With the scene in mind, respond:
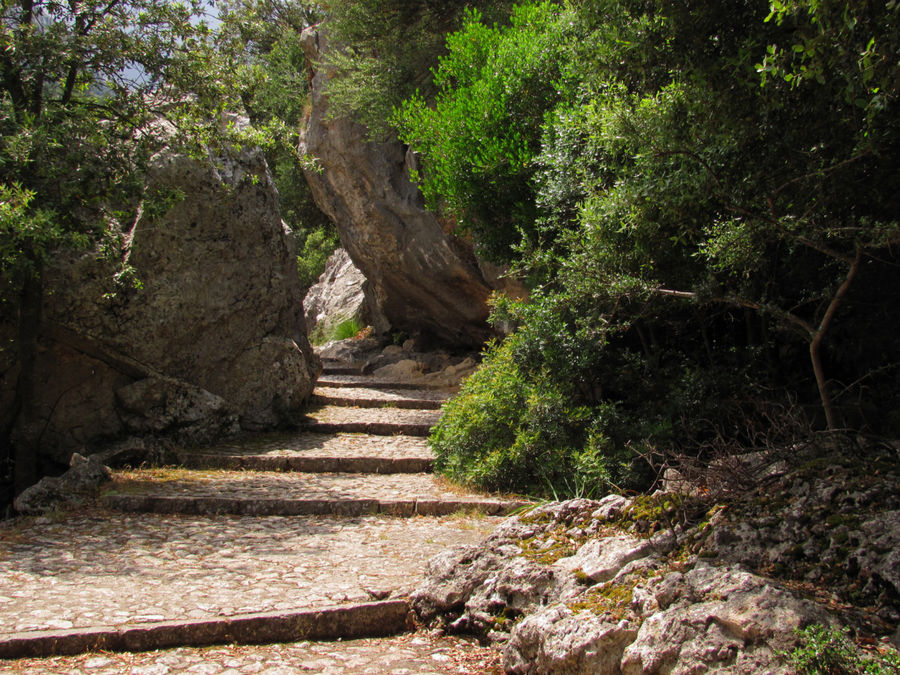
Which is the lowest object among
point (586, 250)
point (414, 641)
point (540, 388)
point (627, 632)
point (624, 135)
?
point (414, 641)

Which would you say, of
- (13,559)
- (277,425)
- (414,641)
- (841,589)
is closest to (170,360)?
(277,425)

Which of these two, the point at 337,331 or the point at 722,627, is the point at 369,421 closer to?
the point at 722,627

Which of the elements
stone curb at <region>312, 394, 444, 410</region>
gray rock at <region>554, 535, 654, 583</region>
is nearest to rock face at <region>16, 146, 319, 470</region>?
stone curb at <region>312, 394, 444, 410</region>

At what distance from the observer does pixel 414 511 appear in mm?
6648

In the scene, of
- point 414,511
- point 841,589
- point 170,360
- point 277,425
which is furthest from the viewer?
point 277,425

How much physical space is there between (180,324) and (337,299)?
1322 centimetres

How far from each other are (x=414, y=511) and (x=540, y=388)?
1.87 metres

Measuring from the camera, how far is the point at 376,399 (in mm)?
12289

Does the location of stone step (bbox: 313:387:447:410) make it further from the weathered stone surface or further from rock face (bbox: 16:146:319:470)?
the weathered stone surface

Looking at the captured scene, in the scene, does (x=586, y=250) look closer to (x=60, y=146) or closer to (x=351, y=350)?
(x=60, y=146)

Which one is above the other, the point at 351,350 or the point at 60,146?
the point at 60,146

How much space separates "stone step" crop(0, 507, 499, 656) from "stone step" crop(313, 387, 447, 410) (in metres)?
5.40

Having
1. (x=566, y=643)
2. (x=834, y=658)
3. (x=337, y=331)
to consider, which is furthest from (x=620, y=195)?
(x=337, y=331)

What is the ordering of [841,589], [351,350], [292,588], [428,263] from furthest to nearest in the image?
1. [351,350]
2. [428,263]
3. [292,588]
4. [841,589]
